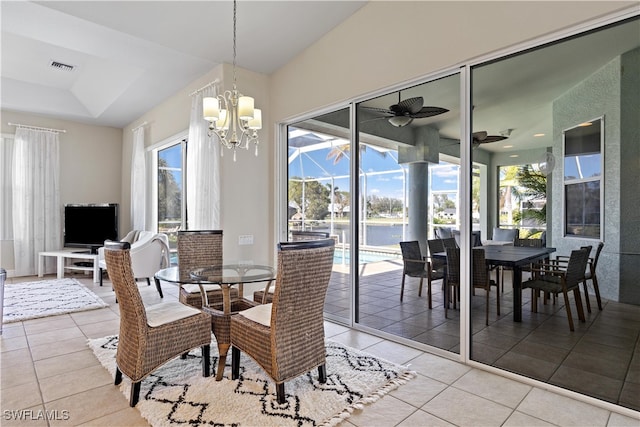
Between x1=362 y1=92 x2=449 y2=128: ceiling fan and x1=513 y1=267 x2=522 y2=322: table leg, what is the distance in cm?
148

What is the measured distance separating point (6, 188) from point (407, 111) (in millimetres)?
7511

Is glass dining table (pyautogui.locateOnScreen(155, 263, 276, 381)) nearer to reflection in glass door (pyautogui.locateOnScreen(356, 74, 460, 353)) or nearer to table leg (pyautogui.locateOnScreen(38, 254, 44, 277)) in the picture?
reflection in glass door (pyautogui.locateOnScreen(356, 74, 460, 353))

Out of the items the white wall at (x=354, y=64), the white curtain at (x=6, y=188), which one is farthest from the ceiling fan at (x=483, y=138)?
the white curtain at (x=6, y=188)

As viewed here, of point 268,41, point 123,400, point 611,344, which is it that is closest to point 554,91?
point 611,344

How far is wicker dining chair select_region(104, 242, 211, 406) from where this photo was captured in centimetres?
223

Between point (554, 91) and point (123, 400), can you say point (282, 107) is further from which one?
point (123, 400)

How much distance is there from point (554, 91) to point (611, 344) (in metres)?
1.76

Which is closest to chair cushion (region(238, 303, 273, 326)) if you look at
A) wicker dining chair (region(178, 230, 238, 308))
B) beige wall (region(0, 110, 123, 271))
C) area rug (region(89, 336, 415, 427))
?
area rug (region(89, 336, 415, 427))

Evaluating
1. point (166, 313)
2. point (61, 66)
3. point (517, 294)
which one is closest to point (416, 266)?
point (517, 294)

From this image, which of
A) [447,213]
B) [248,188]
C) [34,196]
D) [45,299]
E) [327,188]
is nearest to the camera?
[447,213]

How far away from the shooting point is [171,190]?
6453 mm

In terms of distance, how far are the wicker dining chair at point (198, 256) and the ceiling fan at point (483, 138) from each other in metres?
2.58

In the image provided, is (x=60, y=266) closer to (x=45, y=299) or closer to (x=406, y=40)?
(x=45, y=299)

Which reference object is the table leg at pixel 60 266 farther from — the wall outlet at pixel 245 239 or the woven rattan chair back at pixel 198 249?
the woven rattan chair back at pixel 198 249
